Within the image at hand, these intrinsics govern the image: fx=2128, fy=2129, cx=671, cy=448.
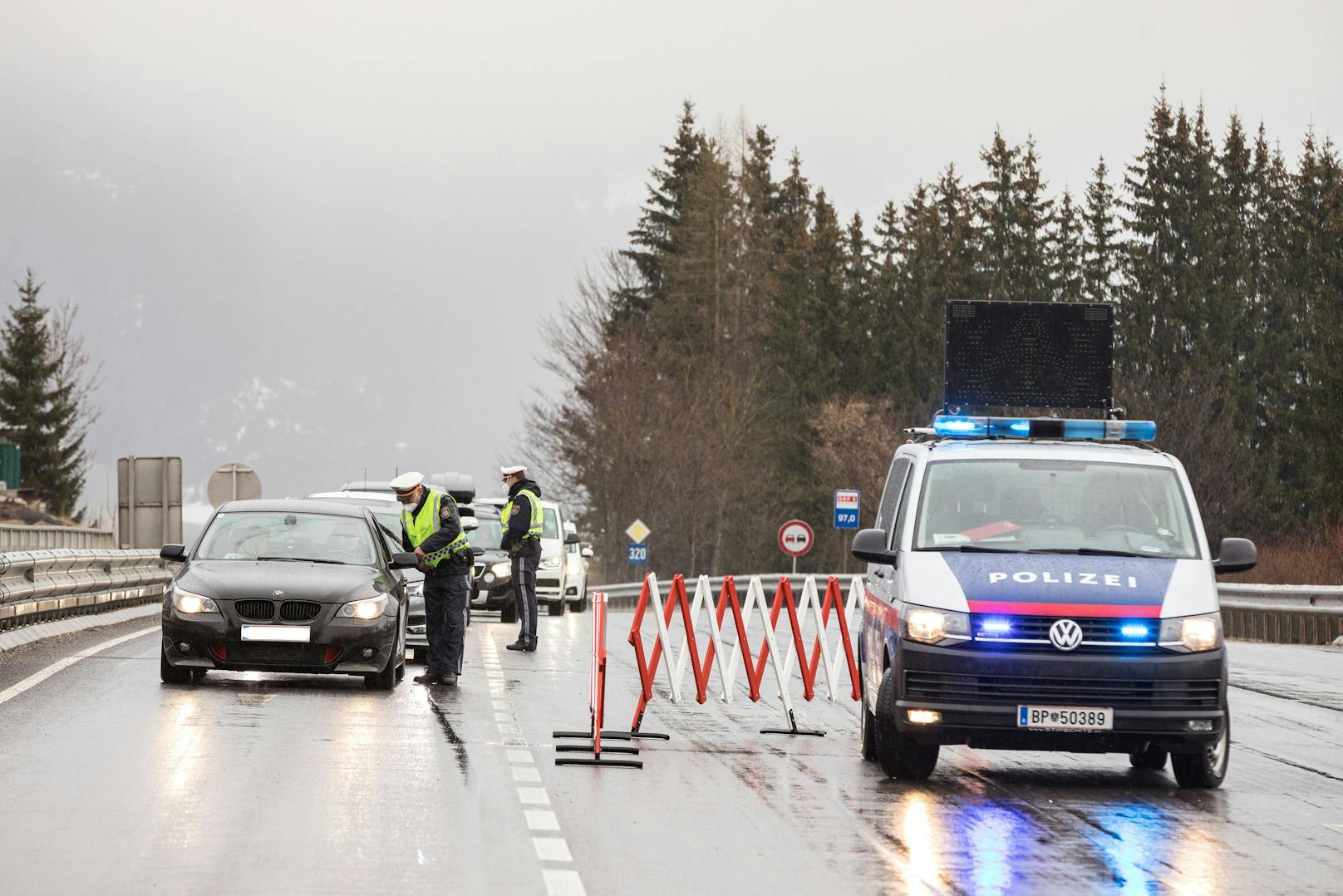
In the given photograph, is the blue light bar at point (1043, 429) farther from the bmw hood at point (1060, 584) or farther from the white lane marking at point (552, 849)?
the white lane marking at point (552, 849)

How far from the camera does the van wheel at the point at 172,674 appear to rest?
1668cm

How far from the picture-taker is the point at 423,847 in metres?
8.92

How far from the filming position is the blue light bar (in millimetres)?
13234

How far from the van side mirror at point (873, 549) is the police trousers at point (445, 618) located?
6.22 m

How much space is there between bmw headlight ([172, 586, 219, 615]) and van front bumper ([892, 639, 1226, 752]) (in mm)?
6828

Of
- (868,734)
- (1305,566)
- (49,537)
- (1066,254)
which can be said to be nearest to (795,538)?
(1305,566)

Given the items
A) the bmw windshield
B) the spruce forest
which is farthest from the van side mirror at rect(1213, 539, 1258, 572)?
the spruce forest

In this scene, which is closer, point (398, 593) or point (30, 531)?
point (398, 593)

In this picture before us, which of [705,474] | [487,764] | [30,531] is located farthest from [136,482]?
[705,474]

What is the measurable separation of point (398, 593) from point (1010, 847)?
8.94 metres

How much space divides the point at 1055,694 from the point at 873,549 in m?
1.47

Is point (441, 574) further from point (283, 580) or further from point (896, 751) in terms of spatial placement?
point (896, 751)

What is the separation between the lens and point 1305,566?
1574 inches

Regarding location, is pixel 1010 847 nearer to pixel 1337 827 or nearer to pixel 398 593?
pixel 1337 827
